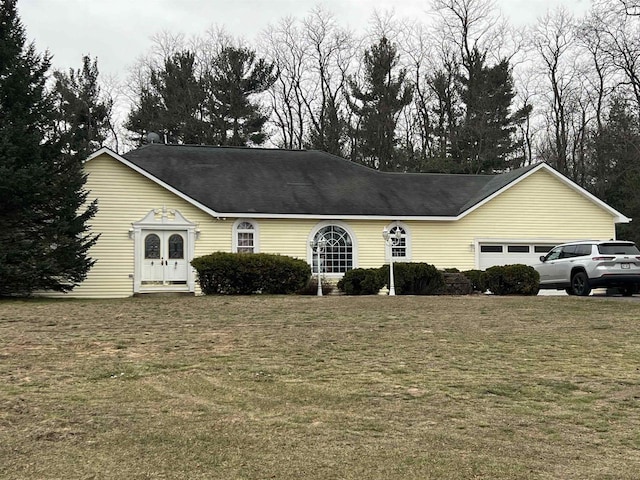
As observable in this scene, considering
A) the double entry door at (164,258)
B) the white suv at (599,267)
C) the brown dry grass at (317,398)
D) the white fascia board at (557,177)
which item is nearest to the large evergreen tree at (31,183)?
the double entry door at (164,258)

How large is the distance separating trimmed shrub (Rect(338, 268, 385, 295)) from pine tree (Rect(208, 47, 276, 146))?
21711 millimetres

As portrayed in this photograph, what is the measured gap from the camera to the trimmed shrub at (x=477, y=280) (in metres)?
20.8

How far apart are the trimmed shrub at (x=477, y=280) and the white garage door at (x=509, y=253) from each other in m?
3.26

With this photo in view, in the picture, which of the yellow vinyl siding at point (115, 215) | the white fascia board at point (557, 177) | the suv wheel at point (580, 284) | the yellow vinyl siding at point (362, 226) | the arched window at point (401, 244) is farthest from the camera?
the white fascia board at point (557, 177)

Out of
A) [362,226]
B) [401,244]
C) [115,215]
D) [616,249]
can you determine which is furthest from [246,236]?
[616,249]

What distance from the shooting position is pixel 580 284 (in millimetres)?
18734

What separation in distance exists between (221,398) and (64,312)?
7.76 m

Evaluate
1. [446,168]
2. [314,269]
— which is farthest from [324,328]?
[446,168]

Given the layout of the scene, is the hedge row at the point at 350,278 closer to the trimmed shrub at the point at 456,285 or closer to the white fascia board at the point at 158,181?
the trimmed shrub at the point at 456,285

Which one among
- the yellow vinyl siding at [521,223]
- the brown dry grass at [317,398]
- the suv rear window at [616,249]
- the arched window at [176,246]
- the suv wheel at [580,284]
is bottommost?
the brown dry grass at [317,398]

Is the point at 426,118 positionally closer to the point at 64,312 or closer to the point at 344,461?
the point at 64,312

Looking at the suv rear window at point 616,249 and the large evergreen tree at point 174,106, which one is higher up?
the large evergreen tree at point 174,106

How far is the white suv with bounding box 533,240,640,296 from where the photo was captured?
17906 mm

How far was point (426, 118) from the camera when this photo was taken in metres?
43.6
